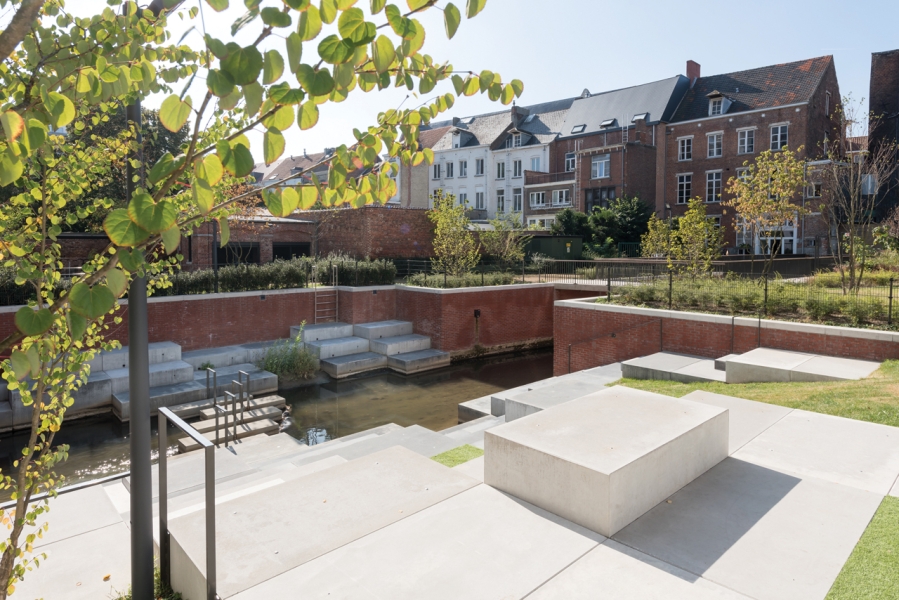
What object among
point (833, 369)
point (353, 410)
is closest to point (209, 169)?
point (833, 369)

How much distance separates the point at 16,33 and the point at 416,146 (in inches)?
55.8

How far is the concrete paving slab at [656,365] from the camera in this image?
12219 mm

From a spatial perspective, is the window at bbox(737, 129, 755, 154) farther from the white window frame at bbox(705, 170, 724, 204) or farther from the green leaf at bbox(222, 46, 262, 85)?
the green leaf at bbox(222, 46, 262, 85)

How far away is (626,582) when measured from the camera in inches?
151

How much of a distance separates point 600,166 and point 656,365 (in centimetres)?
3318

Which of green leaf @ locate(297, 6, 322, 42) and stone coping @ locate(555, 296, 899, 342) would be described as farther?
stone coping @ locate(555, 296, 899, 342)

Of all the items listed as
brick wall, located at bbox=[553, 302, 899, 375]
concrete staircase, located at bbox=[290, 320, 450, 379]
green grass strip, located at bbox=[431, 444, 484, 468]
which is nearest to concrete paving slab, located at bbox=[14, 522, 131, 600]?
green grass strip, located at bbox=[431, 444, 484, 468]

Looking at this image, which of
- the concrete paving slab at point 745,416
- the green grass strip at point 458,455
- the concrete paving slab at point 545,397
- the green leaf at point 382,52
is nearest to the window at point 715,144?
the concrete paving slab at point 545,397

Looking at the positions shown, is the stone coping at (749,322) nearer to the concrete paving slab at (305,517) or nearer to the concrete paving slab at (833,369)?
the concrete paving slab at (833,369)

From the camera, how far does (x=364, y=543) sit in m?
4.23

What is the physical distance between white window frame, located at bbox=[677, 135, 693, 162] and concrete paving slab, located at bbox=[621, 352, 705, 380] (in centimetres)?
3007

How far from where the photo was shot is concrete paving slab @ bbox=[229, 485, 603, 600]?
3672 millimetres

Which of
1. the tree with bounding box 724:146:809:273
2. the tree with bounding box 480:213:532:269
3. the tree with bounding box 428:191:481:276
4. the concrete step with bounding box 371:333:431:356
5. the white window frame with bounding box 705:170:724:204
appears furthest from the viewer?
the white window frame with bounding box 705:170:724:204

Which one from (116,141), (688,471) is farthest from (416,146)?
(688,471)
